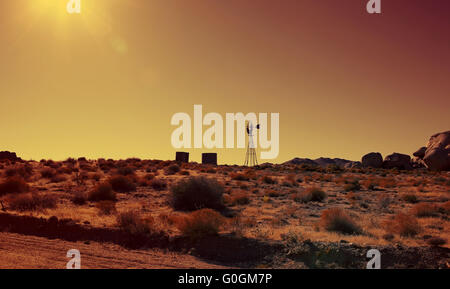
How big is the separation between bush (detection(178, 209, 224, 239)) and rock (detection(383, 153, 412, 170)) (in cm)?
7307

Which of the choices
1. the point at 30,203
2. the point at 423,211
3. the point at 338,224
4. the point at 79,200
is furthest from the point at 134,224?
the point at 423,211

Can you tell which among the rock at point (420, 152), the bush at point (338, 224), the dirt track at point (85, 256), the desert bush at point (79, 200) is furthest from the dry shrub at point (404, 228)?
the rock at point (420, 152)

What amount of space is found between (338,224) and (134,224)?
27.2 ft

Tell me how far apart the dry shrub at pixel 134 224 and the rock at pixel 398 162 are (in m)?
73.6

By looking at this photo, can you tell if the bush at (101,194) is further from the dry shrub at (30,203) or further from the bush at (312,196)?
the bush at (312,196)

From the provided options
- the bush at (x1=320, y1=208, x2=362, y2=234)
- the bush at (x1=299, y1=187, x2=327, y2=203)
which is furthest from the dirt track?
the bush at (x1=299, y1=187, x2=327, y2=203)

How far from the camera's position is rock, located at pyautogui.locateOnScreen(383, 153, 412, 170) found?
7899 centimetres

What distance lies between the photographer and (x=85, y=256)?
11922 millimetres

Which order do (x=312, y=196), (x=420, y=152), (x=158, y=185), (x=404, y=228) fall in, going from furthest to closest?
1. (x=420, y=152)
2. (x=158, y=185)
3. (x=312, y=196)
4. (x=404, y=228)

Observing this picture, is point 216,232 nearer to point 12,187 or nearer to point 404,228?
point 404,228

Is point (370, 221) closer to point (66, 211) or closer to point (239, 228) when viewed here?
point (239, 228)

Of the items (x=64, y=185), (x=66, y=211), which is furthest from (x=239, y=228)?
(x=64, y=185)

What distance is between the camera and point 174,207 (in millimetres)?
22312
